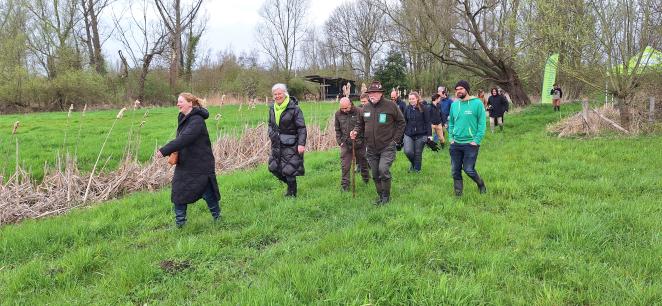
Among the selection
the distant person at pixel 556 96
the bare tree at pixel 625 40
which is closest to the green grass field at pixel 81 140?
the bare tree at pixel 625 40

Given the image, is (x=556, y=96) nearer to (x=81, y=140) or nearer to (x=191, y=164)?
(x=191, y=164)

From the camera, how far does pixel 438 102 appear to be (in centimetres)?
1030

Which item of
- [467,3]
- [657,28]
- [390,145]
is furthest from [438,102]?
[467,3]

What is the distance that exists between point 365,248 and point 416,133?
452 cm

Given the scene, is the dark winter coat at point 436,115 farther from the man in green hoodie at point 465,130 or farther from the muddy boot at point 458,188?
the muddy boot at point 458,188

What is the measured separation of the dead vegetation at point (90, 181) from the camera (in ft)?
21.0

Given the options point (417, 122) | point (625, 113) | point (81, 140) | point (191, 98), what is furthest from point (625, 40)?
point (81, 140)

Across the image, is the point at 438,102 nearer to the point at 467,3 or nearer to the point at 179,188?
the point at 179,188

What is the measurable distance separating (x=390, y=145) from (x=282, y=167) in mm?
1603

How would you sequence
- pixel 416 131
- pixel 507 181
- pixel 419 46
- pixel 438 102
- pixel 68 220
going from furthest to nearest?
pixel 419 46, pixel 438 102, pixel 416 131, pixel 507 181, pixel 68 220

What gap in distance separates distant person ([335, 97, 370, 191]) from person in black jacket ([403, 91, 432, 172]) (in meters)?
1.32

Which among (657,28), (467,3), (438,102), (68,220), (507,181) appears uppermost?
(467,3)

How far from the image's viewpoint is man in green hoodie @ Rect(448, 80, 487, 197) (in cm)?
588

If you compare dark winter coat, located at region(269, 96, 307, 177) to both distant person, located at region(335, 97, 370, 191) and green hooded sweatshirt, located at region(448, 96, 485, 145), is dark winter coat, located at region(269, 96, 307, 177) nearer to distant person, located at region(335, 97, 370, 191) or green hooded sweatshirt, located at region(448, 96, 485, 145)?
distant person, located at region(335, 97, 370, 191)
